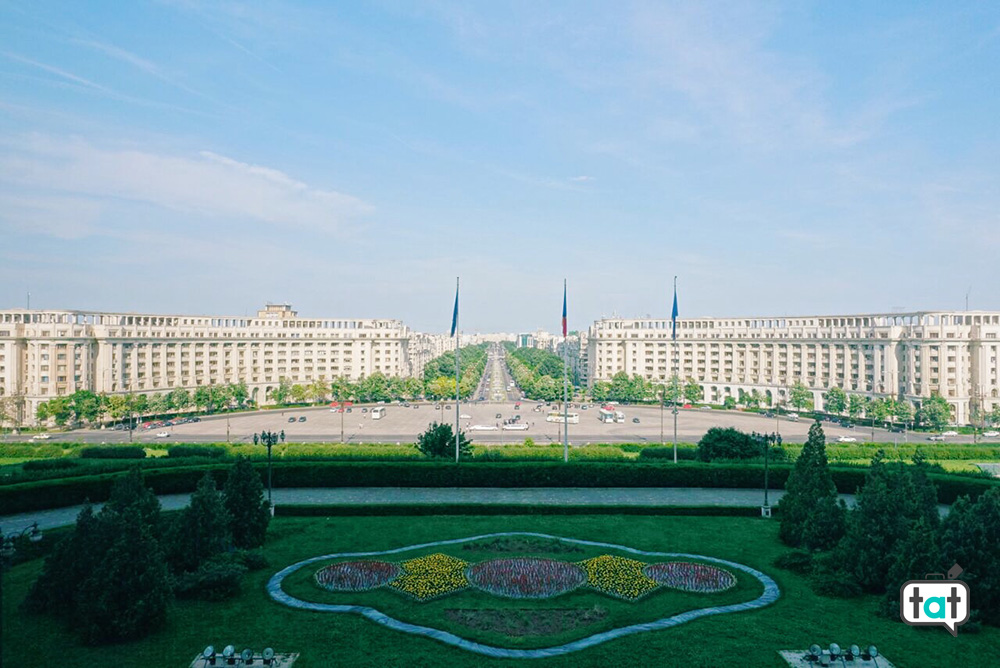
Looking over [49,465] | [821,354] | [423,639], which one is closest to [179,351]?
[49,465]

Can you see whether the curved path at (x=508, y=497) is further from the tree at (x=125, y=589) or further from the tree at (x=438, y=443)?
the tree at (x=125, y=589)

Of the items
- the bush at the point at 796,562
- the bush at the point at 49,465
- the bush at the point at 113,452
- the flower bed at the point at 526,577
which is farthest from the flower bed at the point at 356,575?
the bush at the point at 113,452

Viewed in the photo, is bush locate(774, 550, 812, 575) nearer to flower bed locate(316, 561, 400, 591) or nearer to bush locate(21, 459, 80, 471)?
flower bed locate(316, 561, 400, 591)

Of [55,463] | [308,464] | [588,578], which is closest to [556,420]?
[308,464]

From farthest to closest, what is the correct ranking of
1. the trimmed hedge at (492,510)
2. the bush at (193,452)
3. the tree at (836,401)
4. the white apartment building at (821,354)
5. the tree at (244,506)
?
the tree at (836,401) < the white apartment building at (821,354) < the bush at (193,452) < the trimmed hedge at (492,510) < the tree at (244,506)

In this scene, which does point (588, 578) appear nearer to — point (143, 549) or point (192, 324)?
point (143, 549)

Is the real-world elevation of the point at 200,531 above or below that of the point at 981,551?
below

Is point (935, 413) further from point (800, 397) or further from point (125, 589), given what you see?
point (125, 589)
